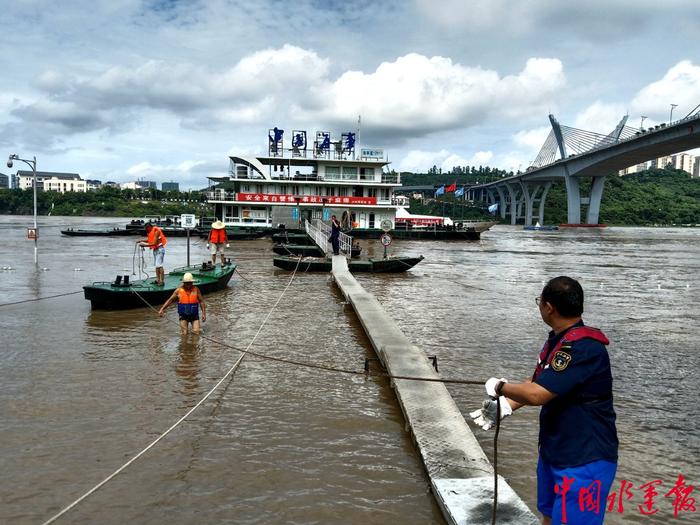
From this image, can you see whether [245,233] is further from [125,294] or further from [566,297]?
[566,297]

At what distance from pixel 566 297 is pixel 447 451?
9.53ft

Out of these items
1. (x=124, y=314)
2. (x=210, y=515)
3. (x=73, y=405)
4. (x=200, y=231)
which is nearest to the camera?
(x=210, y=515)

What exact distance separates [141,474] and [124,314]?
8.66 m

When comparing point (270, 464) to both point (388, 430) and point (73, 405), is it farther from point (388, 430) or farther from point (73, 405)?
point (73, 405)

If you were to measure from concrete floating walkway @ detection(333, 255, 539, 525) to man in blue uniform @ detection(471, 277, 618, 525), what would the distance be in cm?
134

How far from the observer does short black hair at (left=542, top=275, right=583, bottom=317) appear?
3.04 meters

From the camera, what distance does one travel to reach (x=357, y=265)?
934 inches

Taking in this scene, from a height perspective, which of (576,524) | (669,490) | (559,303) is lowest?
(669,490)

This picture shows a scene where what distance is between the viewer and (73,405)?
702 cm

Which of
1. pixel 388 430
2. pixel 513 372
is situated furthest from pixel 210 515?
pixel 513 372

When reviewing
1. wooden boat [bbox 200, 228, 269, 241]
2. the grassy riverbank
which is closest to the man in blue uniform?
wooden boat [bbox 200, 228, 269, 241]

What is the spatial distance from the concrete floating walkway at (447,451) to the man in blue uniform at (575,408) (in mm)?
1338

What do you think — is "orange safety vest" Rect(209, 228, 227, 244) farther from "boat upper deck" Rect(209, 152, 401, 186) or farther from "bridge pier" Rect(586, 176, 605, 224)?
"bridge pier" Rect(586, 176, 605, 224)

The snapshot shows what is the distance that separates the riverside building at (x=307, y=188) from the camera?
5109cm
